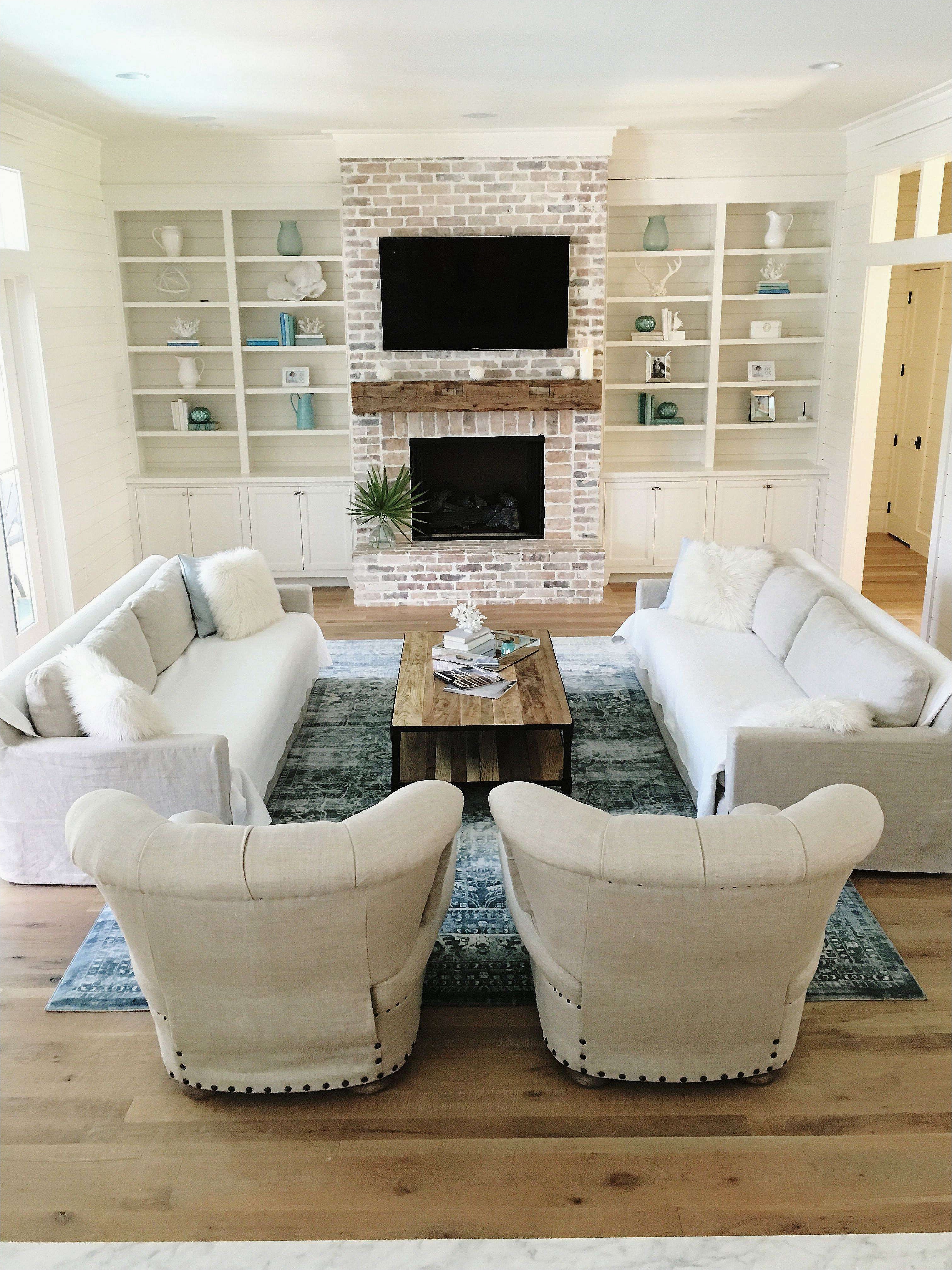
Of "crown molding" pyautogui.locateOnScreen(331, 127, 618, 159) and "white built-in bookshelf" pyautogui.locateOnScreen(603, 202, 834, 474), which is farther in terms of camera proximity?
"white built-in bookshelf" pyautogui.locateOnScreen(603, 202, 834, 474)

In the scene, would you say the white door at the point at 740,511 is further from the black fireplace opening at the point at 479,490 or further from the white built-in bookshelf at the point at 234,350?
the white built-in bookshelf at the point at 234,350

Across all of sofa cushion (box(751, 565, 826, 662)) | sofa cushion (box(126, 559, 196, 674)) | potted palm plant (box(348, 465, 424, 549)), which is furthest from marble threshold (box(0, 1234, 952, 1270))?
potted palm plant (box(348, 465, 424, 549))

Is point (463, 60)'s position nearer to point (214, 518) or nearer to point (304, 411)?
point (304, 411)

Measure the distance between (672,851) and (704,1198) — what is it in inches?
31.6

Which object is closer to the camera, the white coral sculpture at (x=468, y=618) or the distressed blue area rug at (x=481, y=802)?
the distressed blue area rug at (x=481, y=802)

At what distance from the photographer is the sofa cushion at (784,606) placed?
15.0 ft

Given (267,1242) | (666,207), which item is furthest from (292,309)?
(267,1242)

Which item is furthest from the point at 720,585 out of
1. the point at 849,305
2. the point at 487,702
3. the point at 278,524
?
the point at 278,524

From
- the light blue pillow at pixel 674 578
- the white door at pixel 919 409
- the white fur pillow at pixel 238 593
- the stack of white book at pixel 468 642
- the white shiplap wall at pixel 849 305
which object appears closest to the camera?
the stack of white book at pixel 468 642

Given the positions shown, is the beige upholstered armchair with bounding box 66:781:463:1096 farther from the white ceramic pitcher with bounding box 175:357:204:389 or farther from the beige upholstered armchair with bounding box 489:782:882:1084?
the white ceramic pitcher with bounding box 175:357:204:389

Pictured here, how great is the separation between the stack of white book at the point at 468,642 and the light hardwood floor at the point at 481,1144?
1.95m

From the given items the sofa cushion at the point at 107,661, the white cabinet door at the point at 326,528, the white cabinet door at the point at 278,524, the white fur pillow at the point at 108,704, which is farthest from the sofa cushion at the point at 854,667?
the white cabinet door at the point at 278,524

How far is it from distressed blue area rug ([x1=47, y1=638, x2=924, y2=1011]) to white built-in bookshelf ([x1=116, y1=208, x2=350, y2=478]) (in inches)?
84.0

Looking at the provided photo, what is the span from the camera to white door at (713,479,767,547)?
291 inches
